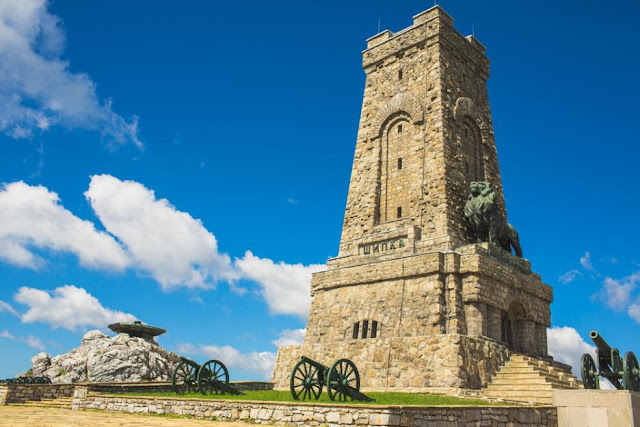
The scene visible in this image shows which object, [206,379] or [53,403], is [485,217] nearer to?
[206,379]

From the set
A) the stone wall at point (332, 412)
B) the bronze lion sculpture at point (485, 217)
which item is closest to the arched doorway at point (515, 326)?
the bronze lion sculpture at point (485, 217)

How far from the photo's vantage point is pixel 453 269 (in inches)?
782

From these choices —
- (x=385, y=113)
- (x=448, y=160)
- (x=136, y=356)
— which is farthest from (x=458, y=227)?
(x=136, y=356)

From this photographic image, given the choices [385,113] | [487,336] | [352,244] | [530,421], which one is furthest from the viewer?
[385,113]

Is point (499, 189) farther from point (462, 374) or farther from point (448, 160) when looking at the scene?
point (462, 374)

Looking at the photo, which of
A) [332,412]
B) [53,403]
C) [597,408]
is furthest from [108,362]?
[597,408]

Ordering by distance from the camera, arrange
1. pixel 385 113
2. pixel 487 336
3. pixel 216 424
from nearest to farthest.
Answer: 1. pixel 216 424
2. pixel 487 336
3. pixel 385 113

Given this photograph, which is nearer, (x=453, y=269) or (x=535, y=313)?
(x=453, y=269)

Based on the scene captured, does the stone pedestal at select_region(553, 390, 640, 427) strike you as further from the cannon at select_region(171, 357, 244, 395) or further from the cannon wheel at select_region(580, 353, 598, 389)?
the cannon at select_region(171, 357, 244, 395)

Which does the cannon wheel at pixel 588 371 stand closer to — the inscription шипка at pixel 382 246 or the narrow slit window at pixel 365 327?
the narrow slit window at pixel 365 327

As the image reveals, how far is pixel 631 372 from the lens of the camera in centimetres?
1634

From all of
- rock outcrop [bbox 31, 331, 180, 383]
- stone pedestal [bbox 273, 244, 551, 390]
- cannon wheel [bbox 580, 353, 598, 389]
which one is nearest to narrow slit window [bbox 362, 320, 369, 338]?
stone pedestal [bbox 273, 244, 551, 390]

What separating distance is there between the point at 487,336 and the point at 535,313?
3932 mm

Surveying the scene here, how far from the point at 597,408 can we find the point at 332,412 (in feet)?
24.8
